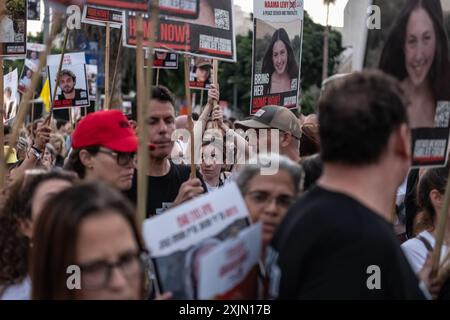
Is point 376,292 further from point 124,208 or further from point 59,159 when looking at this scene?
point 59,159

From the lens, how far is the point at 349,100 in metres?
2.46

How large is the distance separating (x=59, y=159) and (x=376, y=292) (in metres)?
8.70

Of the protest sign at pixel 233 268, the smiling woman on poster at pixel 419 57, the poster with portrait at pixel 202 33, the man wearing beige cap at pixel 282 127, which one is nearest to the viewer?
the protest sign at pixel 233 268

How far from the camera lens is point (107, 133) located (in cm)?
449

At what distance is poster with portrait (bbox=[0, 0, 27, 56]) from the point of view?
6.14 metres

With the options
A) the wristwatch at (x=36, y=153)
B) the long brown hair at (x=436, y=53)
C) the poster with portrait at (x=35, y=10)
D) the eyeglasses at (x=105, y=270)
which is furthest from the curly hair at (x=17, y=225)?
the poster with portrait at (x=35, y=10)

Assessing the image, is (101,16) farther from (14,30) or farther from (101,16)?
(14,30)

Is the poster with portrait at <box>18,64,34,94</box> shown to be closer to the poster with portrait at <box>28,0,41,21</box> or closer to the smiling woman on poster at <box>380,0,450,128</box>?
the poster with portrait at <box>28,0,41,21</box>

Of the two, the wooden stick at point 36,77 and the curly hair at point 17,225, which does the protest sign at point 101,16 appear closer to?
the wooden stick at point 36,77

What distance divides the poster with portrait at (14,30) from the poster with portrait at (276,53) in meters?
1.77

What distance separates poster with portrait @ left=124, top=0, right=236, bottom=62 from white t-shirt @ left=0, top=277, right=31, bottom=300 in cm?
167

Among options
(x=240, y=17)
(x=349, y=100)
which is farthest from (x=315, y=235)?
(x=240, y=17)

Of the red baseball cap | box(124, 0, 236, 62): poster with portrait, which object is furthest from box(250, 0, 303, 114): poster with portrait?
the red baseball cap

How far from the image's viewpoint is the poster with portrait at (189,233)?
2695 millimetres
